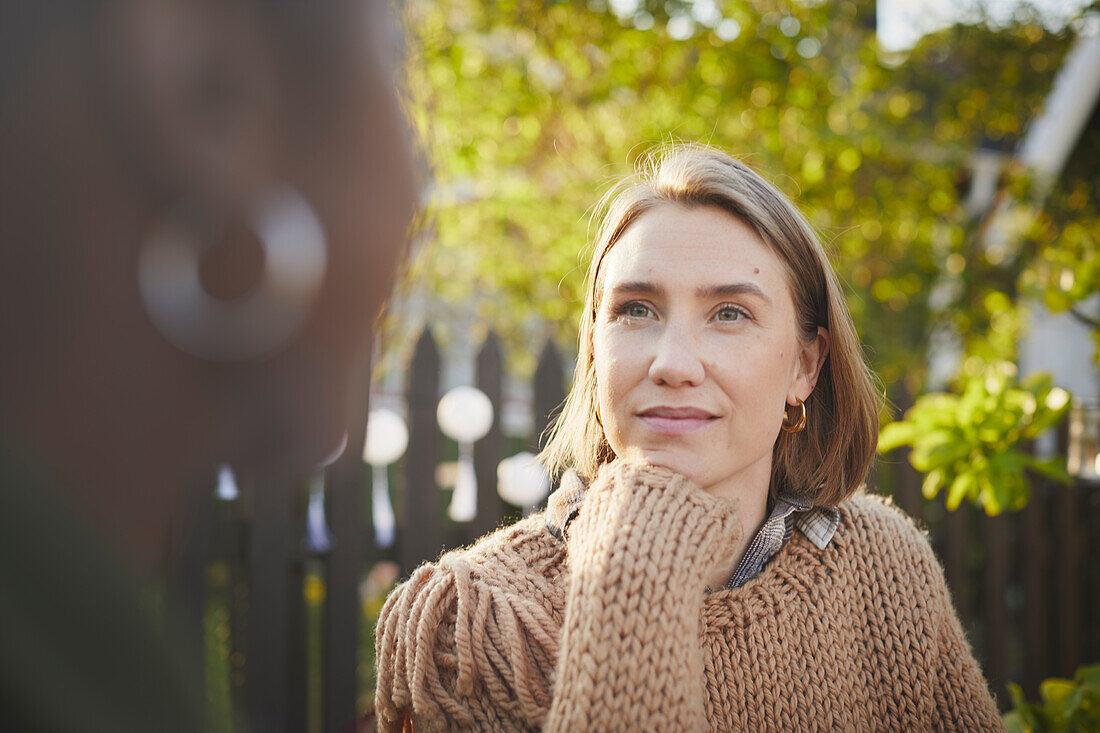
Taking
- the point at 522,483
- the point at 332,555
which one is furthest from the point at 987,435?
the point at 332,555

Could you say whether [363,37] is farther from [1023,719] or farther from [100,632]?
[1023,719]

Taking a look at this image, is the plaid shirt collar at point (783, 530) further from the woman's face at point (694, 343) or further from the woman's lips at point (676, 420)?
the woman's lips at point (676, 420)

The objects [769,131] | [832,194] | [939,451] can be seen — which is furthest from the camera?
[832,194]

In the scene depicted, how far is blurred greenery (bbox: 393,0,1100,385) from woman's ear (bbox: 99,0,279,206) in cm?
400

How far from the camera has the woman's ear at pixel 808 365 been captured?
171cm

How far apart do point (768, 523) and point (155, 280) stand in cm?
155

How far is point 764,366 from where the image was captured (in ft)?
5.02

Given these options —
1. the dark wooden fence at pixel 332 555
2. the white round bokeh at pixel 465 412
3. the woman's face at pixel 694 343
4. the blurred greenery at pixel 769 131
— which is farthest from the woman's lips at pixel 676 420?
the blurred greenery at pixel 769 131

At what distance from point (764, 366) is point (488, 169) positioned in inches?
162

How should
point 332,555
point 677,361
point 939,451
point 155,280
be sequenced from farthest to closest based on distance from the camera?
point 332,555, point 939,451, point 677,361, point 155,280

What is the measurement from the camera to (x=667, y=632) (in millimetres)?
1202

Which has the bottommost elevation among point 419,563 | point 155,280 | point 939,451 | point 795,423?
point 419,563

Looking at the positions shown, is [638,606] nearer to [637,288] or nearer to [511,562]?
[511,562]

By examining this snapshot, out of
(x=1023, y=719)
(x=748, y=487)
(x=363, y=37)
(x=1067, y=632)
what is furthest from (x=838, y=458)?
(x=1067, y=632)
